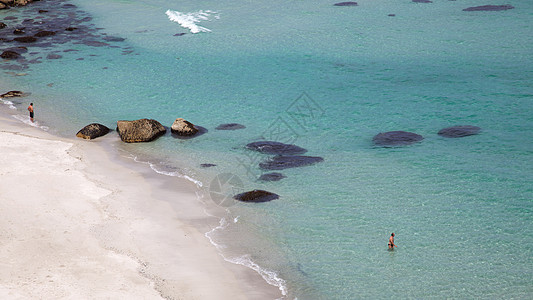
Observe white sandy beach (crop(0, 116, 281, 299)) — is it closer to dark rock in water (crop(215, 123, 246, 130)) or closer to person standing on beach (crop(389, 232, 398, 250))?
person standing on beach (crop(389, 232, 398, 250))

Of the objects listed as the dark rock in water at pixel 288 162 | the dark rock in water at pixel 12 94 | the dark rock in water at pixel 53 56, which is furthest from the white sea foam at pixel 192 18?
the dark rock in water at pixel 288 162

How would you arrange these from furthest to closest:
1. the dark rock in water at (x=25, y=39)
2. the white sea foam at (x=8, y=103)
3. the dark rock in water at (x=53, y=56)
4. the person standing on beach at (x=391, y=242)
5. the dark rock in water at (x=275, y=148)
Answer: the dark rock in water at (x=25, y=39) < the dark rock in water at (x=53, y=56) < the white sea foam at (x=8, y=103) < the dark rock in water at (x=275, y=148) < the person standing on beach at (x=391, y=242)

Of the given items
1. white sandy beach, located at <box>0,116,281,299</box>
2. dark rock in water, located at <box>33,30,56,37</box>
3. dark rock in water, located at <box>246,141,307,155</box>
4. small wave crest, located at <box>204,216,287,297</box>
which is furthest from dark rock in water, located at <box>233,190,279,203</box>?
dark rock in water, located at <box>33,30,56,37</box>

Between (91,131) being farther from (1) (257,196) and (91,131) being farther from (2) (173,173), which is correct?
(1) (257,196)

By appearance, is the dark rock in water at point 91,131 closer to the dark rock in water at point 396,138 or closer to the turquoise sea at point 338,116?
the turquoise sea at point 338,116

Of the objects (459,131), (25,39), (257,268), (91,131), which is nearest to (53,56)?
(25,39)
